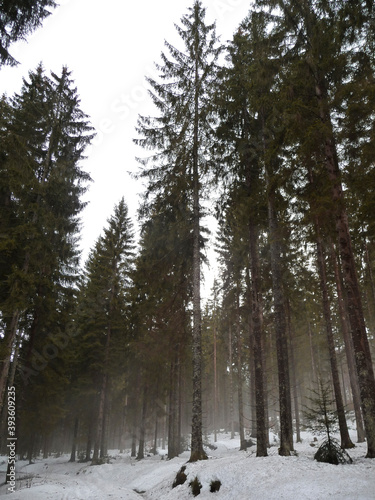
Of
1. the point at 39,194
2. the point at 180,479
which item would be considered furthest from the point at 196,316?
the point at 39,194

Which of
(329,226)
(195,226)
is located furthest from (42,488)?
(329,226)

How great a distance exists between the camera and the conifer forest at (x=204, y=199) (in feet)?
32.1

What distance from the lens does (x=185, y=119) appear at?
51.1ft

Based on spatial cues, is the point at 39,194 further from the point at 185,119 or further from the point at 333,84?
the point at 333,84

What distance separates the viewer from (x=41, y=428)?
20.5 metres

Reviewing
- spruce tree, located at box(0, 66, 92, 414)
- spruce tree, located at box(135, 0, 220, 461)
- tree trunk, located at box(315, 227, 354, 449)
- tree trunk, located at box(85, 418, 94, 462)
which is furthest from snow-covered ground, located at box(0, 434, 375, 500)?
tree trunk, located at box(85, 418, 94, 462)

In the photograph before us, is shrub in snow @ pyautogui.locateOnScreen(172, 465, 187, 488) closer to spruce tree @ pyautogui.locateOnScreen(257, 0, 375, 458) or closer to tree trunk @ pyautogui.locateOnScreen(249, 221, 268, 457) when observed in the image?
tree trunk @ pyautogui.locateOnScreen(249, 221, 268, 457)

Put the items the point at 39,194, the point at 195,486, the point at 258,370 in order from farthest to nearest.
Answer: the point at 39,194, the point at 258,370, the point at 195,486

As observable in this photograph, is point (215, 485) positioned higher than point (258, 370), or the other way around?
point (258, 370)

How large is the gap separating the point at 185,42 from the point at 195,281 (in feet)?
41.0

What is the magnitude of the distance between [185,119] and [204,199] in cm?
433

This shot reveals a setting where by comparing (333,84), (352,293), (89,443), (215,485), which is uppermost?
(333,84)

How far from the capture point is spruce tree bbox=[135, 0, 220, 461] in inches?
591

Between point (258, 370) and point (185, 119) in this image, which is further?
point (185, 119)
